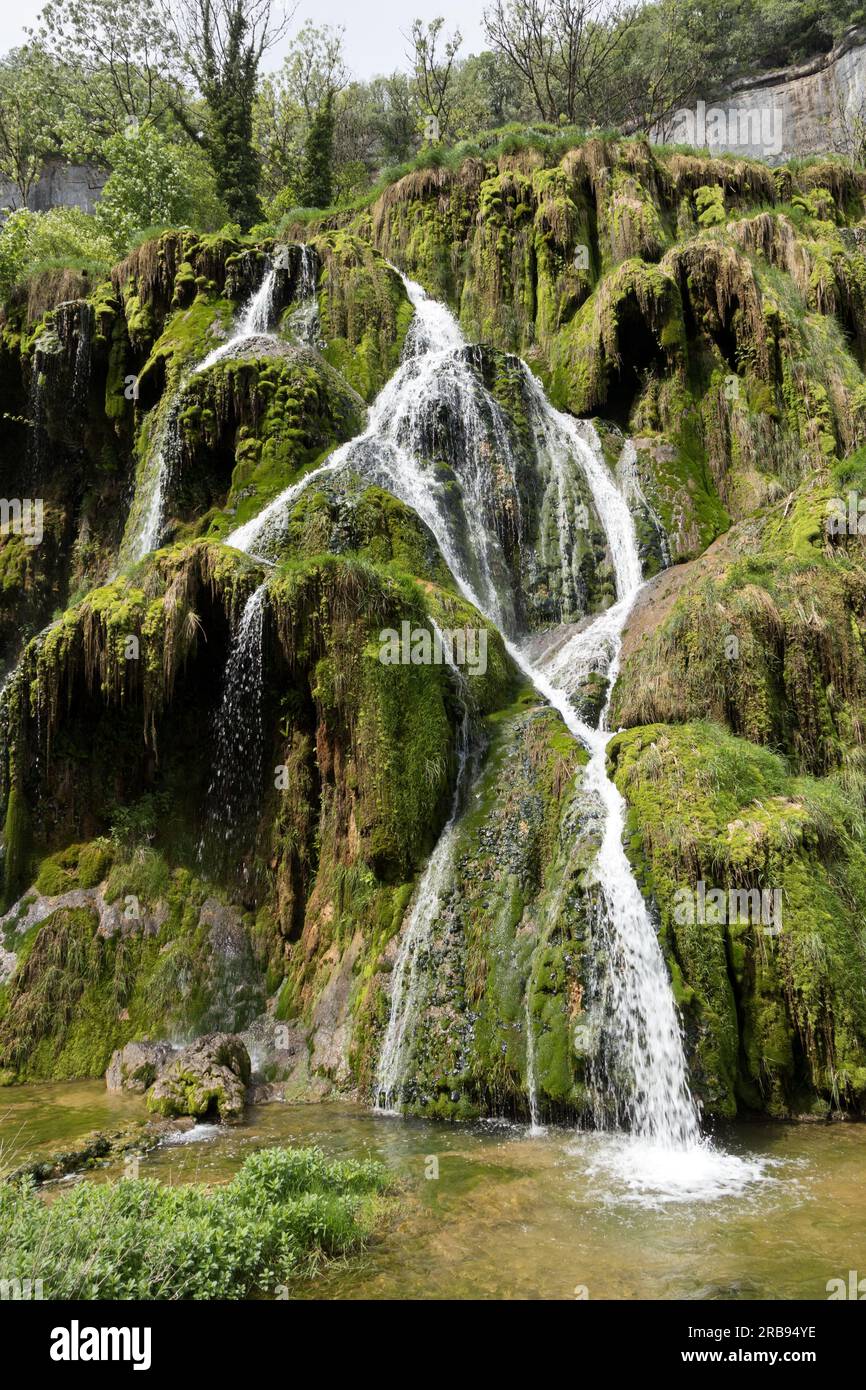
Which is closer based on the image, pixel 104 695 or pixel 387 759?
pixel 387 759

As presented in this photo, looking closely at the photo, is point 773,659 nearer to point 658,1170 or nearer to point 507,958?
point 507,958

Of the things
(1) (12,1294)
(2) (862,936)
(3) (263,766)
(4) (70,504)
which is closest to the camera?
(1) (12,1294)

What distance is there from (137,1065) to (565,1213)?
595cm

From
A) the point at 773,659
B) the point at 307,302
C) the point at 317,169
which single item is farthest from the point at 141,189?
the point at 773,659

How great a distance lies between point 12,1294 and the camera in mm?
3863

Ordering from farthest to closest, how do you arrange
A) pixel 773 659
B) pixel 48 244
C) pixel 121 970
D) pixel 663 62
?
pixel 663 62 → pixel 48 244 → pixel 121 970 → pixel 773 659

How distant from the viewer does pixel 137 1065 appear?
394 inches

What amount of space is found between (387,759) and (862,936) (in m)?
5.30

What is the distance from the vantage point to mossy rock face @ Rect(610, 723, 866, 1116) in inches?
308

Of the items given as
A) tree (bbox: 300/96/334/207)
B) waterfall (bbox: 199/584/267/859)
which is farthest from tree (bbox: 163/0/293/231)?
waterfall (bbox: 199/584/267/859)

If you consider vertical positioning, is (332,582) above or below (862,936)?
above

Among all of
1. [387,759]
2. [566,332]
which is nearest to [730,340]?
[566,332]

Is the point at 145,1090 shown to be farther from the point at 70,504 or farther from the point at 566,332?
the point at 566,332
